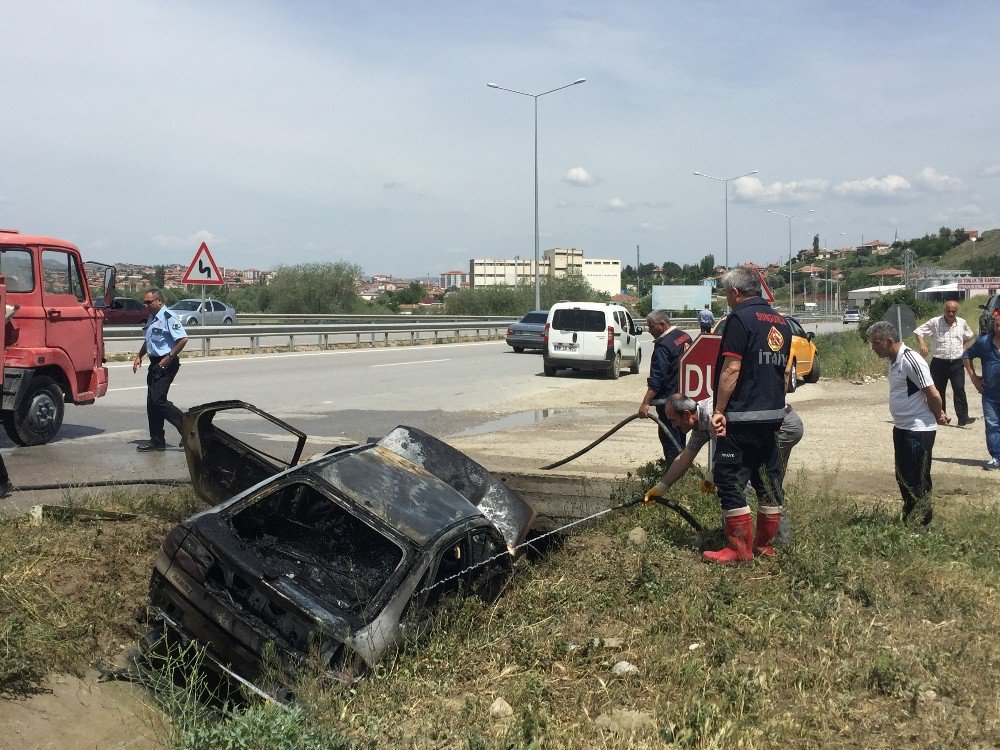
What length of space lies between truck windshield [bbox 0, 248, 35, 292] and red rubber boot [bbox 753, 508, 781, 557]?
7.93 m

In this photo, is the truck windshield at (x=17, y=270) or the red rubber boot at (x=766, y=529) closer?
the red rubber boot at (x=766, y=529)

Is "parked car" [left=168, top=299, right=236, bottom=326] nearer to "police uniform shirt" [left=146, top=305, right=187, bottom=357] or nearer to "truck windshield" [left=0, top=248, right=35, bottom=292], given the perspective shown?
"truck windshield" [left=0, top=248, right=35, bottom=292]

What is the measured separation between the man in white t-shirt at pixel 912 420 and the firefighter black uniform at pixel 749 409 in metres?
1.46

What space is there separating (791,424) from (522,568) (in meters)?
2.22

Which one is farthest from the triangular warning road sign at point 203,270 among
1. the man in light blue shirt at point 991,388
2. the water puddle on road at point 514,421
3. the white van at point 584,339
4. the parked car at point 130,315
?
the man in light blue shirt at point 991,388

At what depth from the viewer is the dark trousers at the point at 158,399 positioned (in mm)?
9836

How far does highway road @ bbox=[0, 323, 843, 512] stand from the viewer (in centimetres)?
940

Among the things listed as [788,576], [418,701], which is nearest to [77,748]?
[418,701]

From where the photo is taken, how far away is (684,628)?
195 inches

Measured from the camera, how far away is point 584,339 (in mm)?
21281

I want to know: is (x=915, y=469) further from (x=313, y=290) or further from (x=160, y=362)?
(x=313, y=290)

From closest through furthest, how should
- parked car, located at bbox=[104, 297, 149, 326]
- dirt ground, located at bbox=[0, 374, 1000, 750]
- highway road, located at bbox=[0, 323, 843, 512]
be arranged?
dirt ground, located at bbox=[0, 374, 1000, 750] < highway road, located at bbox=[0, 323, 843, 512] < parked car, located at bbox=[104, 297, 149, 326]

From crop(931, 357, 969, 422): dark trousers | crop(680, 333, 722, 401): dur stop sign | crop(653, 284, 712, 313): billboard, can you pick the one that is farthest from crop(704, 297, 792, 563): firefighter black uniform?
crop(653, 284, 712, 313): billboard

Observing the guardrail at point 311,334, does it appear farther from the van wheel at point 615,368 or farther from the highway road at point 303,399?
the van wheel at point 615,368
